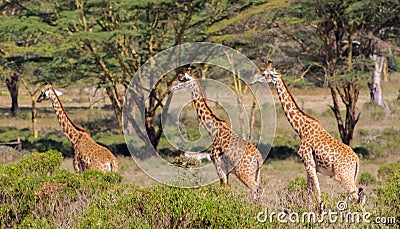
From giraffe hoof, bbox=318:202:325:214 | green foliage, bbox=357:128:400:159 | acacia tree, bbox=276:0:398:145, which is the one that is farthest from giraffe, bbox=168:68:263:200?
green foliage, bbox=357:128:400:159

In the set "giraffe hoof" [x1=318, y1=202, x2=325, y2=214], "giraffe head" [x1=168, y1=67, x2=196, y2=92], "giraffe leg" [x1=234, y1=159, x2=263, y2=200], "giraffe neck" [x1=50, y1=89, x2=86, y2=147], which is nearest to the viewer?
"giraffe hoof" [x1=318, y1=202, x2=325, y2=214]

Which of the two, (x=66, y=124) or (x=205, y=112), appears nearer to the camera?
(x=205, y=112)

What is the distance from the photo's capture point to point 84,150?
12.4 metres

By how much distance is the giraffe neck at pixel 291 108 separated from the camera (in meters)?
10.6

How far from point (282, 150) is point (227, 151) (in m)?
12.2

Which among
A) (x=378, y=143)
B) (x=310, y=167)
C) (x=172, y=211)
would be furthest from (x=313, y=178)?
(x=378, y=143)

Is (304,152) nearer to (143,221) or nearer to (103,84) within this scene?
(143,221)

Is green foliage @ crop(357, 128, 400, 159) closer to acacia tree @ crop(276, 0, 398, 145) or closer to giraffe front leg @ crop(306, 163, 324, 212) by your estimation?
acacia tree @ crop(276, 0, 398, 145)

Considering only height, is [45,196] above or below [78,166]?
above

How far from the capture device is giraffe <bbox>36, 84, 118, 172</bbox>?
1215cm

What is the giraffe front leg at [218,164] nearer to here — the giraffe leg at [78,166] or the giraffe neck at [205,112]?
the giraffe neck at [205,112]

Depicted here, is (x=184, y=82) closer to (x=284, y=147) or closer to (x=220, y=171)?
(x=220, y=171)

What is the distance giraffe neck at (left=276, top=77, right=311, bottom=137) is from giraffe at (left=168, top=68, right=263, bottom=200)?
2.18ft

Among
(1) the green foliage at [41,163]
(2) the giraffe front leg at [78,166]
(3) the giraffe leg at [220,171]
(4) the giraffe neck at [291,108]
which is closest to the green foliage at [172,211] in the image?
(3) the giraffe leg at [220,171]
